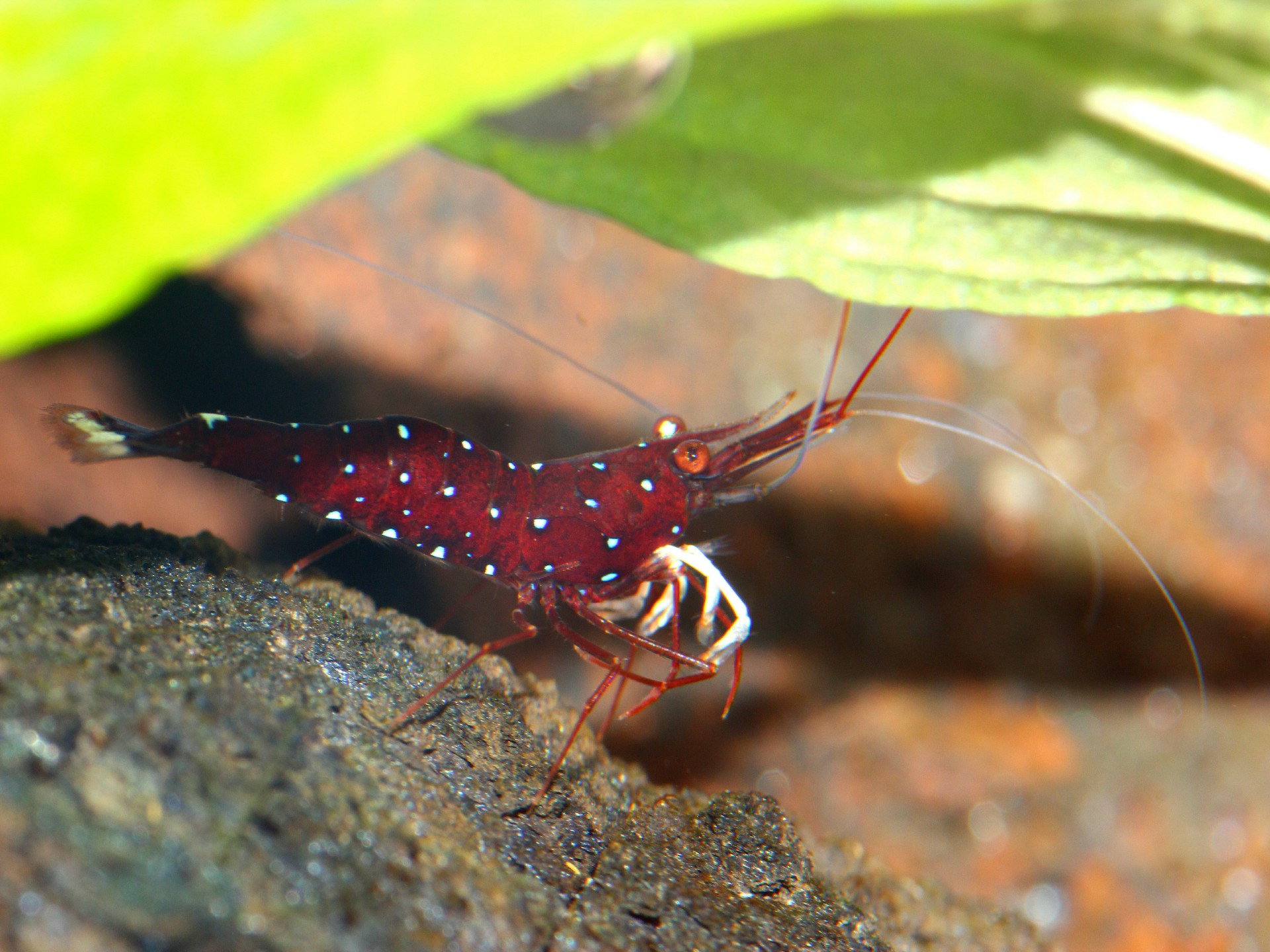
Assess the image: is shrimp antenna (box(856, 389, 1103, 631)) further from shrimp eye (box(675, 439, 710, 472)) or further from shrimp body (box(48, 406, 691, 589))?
shrimp body (box(48, 406, 691, 589))

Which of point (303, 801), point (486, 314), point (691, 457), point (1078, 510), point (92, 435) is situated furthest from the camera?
point (1078, 510)

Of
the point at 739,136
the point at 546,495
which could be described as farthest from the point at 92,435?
the point at 739,136

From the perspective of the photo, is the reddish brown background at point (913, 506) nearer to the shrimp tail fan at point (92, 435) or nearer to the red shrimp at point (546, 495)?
the red shrimp at point (546, 495)

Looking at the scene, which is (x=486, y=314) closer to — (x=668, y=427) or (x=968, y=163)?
(x=668, y=427)

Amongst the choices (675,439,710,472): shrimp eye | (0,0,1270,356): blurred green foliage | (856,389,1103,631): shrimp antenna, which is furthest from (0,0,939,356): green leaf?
(856,389,1103,631): shrimp antenna

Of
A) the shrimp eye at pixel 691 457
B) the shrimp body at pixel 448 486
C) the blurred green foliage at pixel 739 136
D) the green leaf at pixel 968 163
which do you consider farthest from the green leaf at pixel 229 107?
the shrimp eye at pixel 691 457

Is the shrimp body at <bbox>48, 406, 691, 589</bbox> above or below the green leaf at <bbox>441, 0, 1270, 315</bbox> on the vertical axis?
below
